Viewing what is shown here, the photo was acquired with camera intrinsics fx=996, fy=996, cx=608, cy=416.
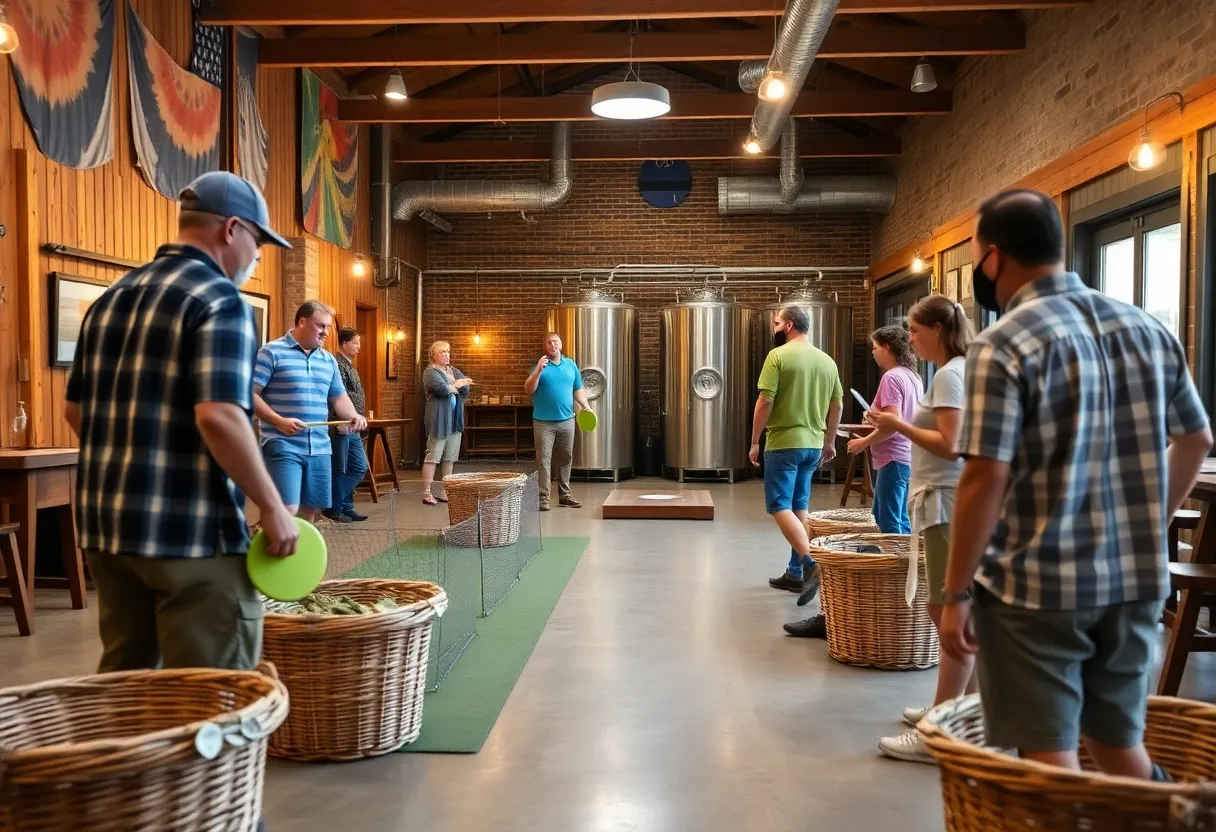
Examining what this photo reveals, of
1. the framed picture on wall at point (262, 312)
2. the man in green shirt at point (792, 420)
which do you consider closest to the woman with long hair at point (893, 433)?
the man in green shirt at point (792, 420)

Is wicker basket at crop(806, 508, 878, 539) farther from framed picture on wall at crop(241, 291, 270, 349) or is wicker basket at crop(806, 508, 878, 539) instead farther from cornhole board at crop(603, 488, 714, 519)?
framed picture on wall at crop(241, 291, 270, 349)

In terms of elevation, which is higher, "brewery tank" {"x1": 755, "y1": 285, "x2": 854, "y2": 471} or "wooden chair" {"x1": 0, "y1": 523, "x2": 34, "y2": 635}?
"brewery tank" {"x1": 755, "y1": 285, "x2": 854, "y2": 471}

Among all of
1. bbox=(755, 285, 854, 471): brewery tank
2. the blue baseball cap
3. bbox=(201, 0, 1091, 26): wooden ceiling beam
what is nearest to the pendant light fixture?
bbox=(201, 0, 1091, 26): wooden ceiling beam

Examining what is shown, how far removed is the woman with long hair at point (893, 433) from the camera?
4.11m

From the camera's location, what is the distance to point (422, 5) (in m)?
7.57

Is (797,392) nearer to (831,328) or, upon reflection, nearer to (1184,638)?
(1184,638)

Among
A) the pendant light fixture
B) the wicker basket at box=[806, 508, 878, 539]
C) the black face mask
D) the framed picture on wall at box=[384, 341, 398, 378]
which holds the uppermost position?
the pendant light fixture

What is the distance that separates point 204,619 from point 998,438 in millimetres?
1566

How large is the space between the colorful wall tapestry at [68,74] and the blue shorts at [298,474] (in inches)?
108

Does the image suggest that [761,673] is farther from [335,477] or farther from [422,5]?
[422,5]

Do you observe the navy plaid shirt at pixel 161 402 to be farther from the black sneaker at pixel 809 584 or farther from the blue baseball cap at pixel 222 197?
the black sneaker at pixel 809 584

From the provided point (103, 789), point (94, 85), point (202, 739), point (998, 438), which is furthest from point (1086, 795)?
point (94, 85)

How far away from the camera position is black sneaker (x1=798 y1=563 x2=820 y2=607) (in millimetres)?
5027

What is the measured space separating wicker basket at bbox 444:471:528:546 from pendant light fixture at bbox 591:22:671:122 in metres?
2.95
